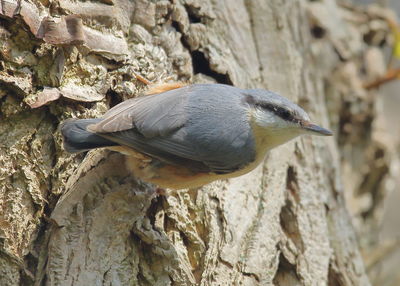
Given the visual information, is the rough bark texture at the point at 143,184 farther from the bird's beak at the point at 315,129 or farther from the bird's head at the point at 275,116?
the bird's beak at the point at 315,129

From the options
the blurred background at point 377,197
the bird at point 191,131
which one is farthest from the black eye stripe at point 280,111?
the blurred background at point 377,197

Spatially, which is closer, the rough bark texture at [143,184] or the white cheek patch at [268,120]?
the rough bark texture at [143,184]

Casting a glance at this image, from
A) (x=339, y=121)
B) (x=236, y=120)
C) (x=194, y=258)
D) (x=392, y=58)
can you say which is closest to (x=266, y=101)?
(x=236, y=120)

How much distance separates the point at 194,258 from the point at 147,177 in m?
0.39

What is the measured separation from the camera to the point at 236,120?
2420mm

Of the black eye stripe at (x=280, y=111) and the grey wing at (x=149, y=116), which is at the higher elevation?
the grey wing at (x=149, y=116)

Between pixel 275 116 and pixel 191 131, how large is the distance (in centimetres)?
40

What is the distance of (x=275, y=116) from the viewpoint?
2.47 meters

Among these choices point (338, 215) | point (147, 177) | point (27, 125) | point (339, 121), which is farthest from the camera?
point (339, 121)

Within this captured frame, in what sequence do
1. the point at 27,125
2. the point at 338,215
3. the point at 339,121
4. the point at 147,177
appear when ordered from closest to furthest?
the point at 27,125
the point at 147,177
the point at 338,215
the point at 339,121

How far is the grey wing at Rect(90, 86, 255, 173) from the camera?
223 centimetres

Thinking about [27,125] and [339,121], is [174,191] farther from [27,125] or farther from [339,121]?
[339,121]

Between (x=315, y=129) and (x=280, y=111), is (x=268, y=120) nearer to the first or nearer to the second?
(x=280, y=111)

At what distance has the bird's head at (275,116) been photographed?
2.44 metres
